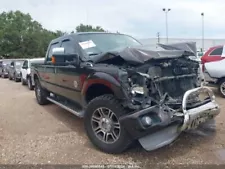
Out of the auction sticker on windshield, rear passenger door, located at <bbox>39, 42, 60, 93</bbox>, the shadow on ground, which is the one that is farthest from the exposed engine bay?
rear passenger door, located at <bbox>39, 42, 60, 93</bbox>

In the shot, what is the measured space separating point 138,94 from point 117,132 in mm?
685

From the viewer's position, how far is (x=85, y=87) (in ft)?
14.6

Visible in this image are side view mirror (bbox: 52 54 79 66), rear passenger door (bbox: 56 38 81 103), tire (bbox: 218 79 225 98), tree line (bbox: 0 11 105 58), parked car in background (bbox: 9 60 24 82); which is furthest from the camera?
tree line (bbox: 0 11 105 58)

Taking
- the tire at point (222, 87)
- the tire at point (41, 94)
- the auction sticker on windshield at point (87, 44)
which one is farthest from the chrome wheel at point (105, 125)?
the tire at point (222, 87)

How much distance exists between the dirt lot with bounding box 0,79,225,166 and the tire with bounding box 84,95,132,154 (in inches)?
5.0

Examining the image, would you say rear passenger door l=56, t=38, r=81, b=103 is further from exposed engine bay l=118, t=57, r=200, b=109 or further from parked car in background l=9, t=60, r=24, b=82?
parked car in background l=9, t=60, r=24, b=82

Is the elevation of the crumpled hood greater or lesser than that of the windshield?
lesser

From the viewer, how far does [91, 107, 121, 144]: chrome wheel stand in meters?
3.88

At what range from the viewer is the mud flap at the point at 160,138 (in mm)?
3578

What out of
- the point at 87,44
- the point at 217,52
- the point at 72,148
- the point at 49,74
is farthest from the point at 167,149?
the point at 217,52

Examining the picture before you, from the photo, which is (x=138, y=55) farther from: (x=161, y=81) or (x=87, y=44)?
(x=87, y=44)

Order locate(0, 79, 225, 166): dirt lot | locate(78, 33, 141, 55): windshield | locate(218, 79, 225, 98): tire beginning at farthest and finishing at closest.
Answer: locate(218, 79, 225, 98): tire → locate(78, 33, 141, 55): windshield → locate(0, 79, 225, 166): dirt lot

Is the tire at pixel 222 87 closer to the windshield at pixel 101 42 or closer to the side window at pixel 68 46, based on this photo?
the windshield at pixel 101 42

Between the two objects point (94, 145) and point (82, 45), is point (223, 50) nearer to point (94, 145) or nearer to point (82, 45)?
point (82, 45)
